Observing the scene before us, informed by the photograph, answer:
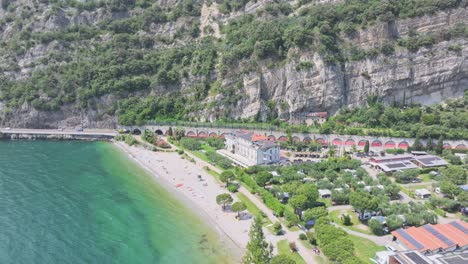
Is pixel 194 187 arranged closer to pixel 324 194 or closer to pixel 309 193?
pixel 309 193

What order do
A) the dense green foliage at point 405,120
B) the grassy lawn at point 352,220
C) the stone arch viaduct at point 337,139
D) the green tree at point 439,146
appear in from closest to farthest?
1. the grassy lawn at point 352,220
2. the green tree at point 439,146
3. the dense green foliage at point 405,120
4. the stone arch viaduct at point 337,139

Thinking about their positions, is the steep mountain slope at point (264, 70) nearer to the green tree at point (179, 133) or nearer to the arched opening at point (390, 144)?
the green tree at point (179, 133)

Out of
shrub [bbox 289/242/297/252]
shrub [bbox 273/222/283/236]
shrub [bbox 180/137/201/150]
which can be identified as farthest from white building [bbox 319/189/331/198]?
shrub [bbox 180/137/201/150]

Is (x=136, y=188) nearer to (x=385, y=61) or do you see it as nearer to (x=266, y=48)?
(x=266, y=48)

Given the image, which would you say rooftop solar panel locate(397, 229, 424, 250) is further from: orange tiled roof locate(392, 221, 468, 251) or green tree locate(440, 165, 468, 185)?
green tree locate(440, 165, 468, 185)

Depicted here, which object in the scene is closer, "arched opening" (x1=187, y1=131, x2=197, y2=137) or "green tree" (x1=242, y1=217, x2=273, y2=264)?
"green tree" (x1=242, y1=217, x2=273, y2=264)

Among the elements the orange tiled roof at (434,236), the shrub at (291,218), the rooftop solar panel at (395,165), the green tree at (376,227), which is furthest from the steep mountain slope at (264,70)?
the orange tiled roof at (434,236)
